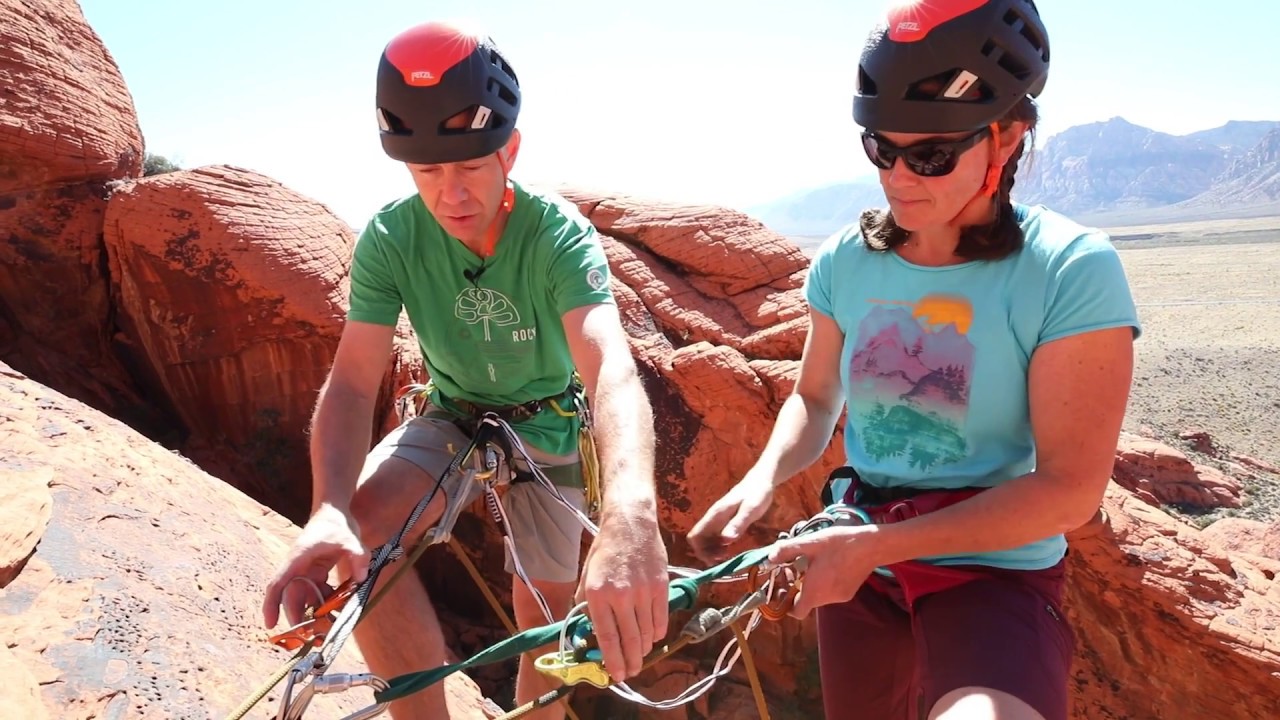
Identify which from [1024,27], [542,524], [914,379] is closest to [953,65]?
[1024,27]

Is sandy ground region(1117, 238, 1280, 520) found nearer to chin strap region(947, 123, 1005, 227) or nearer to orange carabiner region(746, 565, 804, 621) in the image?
chin strap region(947, 123, 1005, 227)

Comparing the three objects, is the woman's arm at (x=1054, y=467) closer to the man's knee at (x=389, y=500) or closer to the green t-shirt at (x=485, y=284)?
the green t-shirt at (x=485, y=284)

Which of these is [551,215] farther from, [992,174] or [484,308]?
[992,174]

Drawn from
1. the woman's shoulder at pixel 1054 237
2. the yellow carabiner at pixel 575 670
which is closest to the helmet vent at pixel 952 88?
the woman's shoulder at pixel 1054 237

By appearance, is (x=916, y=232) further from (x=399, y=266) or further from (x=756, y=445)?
(x=756, y=445)

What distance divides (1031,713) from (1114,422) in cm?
67

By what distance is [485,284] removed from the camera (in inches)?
115

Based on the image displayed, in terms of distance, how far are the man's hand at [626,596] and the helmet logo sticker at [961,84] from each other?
50.4 inches

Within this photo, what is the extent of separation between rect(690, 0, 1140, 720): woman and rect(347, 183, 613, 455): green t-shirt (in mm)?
939

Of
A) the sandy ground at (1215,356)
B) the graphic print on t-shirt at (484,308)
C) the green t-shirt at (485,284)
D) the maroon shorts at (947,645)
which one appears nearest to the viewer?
the maroon shorts at (947,645)

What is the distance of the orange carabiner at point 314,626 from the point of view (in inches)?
77.7

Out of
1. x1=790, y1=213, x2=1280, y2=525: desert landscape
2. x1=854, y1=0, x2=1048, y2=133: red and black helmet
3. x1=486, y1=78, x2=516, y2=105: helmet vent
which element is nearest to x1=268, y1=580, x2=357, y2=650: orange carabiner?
x1=486, y1=78, x2=516, y2=105: helmet vent

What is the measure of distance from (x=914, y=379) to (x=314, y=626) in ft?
5.35

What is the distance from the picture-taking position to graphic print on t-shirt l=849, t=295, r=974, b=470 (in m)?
2.15
